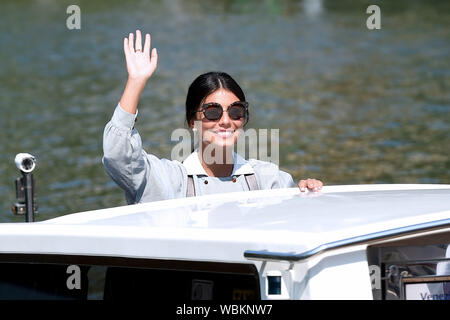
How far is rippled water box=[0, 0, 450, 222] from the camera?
16.2m

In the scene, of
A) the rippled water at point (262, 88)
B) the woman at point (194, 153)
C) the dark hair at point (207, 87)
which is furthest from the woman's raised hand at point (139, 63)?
the rippled water at point (262, 88)

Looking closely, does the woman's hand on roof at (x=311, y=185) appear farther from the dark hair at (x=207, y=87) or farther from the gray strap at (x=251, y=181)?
the dark hair at (x=207, y=87)

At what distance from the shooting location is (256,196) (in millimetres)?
3955

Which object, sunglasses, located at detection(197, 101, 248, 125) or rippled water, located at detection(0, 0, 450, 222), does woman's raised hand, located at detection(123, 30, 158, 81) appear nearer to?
sunglasses, located at detection(197, 101, 248, 125)

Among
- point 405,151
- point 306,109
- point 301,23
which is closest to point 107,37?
point 301,23

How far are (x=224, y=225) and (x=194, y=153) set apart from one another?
161 centimetres

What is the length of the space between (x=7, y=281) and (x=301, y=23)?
3775cm

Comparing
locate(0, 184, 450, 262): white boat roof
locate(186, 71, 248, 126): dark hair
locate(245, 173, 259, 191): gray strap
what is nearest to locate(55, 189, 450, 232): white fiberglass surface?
locate(0, 184, 450, 262): white boat roof

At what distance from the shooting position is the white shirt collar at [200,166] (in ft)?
15.1

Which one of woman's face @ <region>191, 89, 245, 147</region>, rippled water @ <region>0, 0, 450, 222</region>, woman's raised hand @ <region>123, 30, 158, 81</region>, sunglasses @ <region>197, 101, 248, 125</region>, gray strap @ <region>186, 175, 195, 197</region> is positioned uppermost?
rippled water @ <region>0, 0, 450, 222</region>

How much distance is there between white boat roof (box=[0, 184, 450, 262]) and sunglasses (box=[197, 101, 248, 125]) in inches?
28.0

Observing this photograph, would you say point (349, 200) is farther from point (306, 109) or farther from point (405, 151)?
point (306, 109)

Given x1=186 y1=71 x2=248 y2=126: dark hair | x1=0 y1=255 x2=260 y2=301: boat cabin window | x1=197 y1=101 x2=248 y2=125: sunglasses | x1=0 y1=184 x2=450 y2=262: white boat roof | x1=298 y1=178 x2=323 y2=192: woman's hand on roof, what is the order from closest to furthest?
1. x1=0 y1=184 x2=450 y2=262: white boat roof
2. x1=0 y1=255 x2=260 y2=301: boat cabin window
3. x1=298 y1=178 x2=323 y2=192: woman's hand on roof
4. x1=197 y1=101 x2=248 y2=125: sunglasses
5. x1=186 y1=71 x2=248 y2=126: dark hair

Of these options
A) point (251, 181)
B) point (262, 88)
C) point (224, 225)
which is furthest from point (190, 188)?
point (262, 88)
